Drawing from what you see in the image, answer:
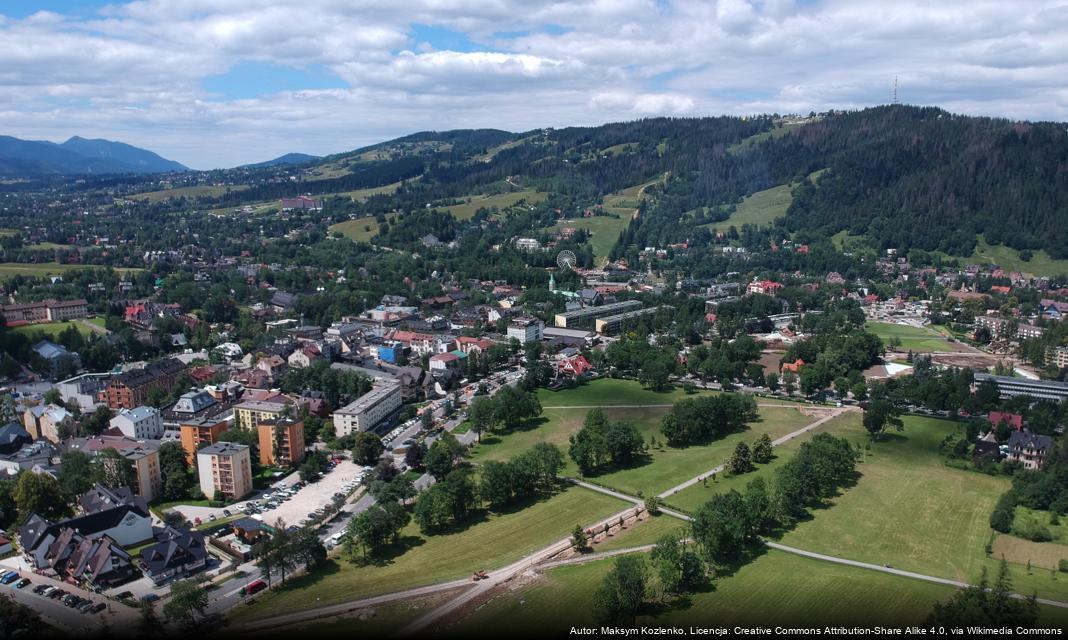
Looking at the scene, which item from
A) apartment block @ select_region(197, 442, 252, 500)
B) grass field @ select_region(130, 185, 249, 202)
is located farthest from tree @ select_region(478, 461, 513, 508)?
grass field @ select_region(130, 185, 249, 202)

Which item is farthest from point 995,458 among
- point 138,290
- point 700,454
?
point 138,290

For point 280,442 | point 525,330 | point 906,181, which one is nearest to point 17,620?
point 280,442

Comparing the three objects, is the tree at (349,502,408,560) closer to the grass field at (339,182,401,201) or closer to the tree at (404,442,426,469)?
the tree at (404,442,426,469)

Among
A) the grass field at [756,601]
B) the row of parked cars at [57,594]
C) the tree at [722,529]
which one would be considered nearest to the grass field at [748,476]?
the tree at [722,529]

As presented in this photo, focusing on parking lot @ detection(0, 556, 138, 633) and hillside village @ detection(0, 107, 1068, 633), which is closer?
parking lot @ detection(0, 556, 138, 633)

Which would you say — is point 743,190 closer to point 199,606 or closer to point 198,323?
point 198,323

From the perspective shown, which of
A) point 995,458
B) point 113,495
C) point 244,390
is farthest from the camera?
point 244,390
